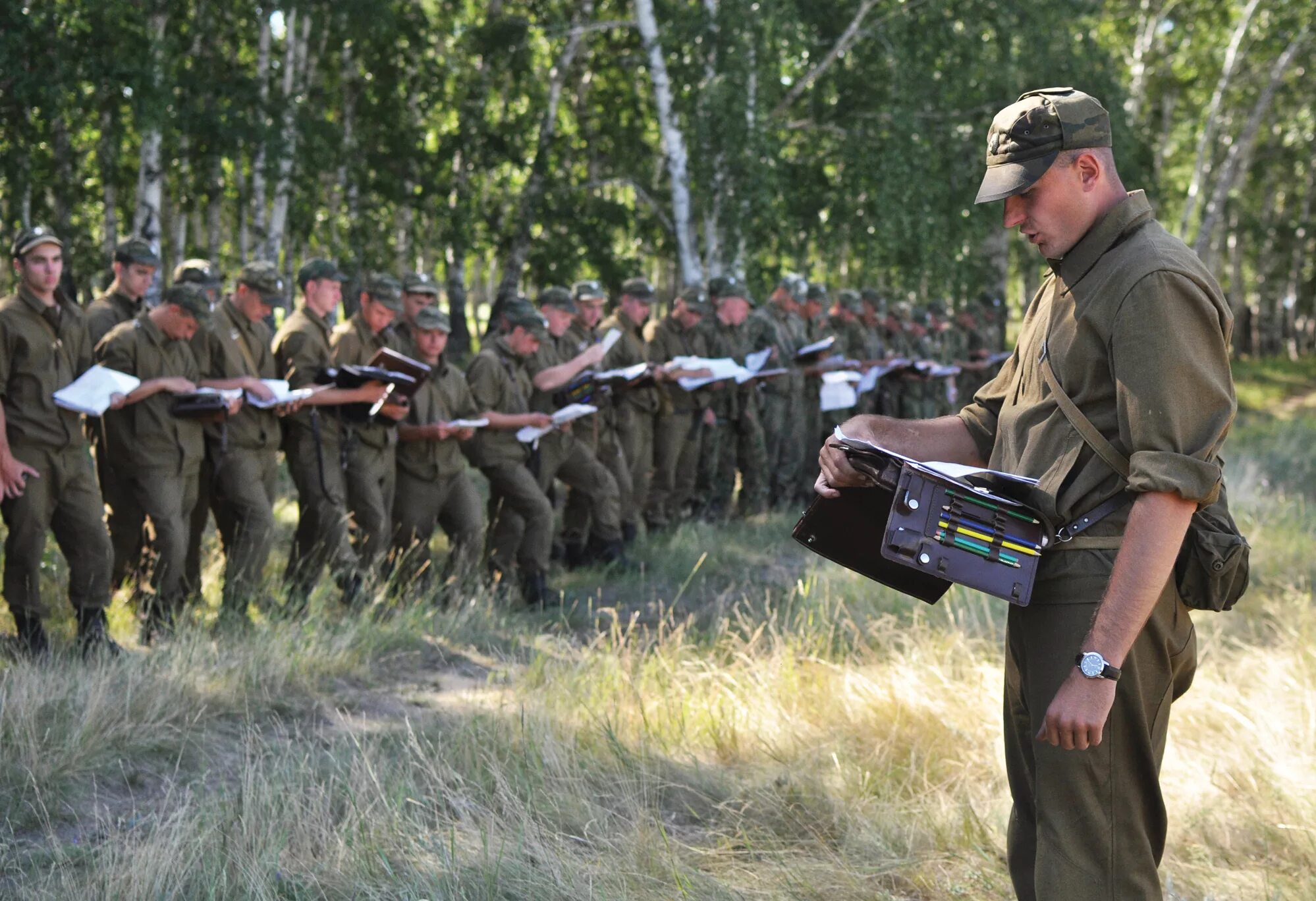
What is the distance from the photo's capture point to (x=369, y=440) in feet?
26.6

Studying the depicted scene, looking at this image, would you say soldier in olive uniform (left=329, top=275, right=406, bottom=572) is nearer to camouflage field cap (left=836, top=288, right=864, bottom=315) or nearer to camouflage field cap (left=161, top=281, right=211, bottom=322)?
camouflage field cap (left=161, top=281, right=211, bottom=322)

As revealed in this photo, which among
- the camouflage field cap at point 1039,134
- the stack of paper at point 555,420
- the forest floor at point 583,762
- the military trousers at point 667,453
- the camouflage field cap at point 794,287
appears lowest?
the military trousers at point 667,453

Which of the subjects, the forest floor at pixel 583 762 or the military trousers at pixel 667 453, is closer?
the forest floor at pixel 583 762

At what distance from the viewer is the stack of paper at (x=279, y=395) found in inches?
293

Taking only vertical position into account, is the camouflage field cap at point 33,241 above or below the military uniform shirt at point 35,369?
above

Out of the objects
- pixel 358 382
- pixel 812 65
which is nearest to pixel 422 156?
pixel 812 65

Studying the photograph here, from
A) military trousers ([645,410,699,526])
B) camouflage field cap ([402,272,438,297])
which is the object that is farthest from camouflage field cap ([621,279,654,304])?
camouflage field cap ([402,272,438,297])

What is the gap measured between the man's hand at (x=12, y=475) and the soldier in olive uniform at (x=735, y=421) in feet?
22.2

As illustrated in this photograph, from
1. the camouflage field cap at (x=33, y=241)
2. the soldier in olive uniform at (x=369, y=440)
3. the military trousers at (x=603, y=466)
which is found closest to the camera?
the camouflage field cap at (x=33, y=241)

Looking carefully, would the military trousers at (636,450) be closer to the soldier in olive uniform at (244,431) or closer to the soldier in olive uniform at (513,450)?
the soldier in olive uniform at (513,450)

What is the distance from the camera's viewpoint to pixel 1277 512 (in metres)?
11.0

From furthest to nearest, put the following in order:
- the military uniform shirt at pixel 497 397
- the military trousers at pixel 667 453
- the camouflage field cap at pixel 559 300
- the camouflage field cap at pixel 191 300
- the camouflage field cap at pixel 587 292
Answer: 1. the military trousers at pixel 667 453
2. the camouflage field cap at pixel 587 292
3. the camouflage field cap at pixel 559 300
4. the military uniform shirt at pixel 497 397
5. the camouflage field cap at pixel 191 300

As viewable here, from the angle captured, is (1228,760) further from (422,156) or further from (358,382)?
(422,156)

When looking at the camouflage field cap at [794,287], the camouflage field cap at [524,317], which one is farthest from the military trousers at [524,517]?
the camouflage field cap at [794,287]
